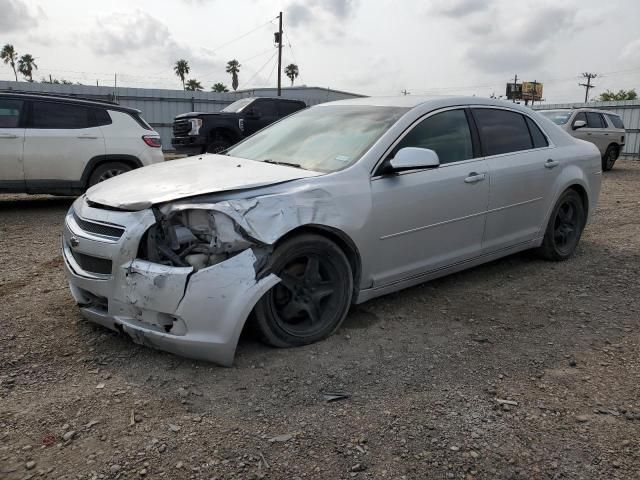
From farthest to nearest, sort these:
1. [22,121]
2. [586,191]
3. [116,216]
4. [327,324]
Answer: [22,121] < [586,191] < [327,324] < [116,216]

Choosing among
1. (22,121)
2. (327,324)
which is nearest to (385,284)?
(327,324)

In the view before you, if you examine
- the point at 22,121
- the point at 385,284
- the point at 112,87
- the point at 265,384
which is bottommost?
the point at 265,384

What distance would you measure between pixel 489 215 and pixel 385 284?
123 cm

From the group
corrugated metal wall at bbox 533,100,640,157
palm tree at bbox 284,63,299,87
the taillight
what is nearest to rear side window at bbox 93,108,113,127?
the taillight

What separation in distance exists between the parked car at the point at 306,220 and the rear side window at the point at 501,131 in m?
0.01

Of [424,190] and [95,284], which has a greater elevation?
[424,190]

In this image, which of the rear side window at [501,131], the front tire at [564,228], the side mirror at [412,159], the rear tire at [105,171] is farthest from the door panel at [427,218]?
the rear tire at [105,171]

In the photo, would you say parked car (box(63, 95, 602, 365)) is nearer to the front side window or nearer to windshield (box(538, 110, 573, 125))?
the front side window

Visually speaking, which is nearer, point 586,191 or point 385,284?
point 385,284

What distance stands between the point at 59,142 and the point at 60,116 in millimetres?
406

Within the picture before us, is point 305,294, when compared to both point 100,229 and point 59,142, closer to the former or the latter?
point 100,229

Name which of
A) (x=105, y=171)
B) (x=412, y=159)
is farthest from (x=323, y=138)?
(x=105, y=171)

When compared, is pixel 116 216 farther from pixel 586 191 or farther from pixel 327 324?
pixel 586 191

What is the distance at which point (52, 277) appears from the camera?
467 centimetres
